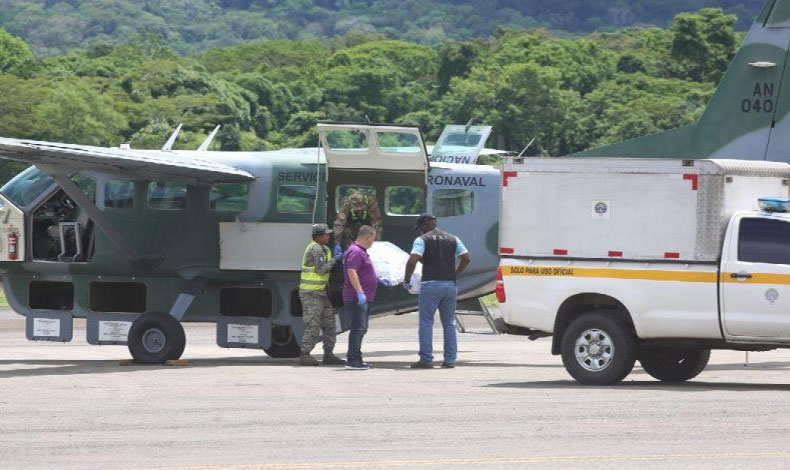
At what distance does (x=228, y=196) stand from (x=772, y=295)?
25.0 feet

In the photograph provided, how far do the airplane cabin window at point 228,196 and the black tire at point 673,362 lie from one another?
19.1 ft

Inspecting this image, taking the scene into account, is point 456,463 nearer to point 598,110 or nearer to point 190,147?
point 190,147

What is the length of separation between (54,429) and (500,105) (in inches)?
3183

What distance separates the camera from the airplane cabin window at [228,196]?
2072 centimetres

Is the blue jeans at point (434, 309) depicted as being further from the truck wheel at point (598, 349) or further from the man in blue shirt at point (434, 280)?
the truck wheel at point (598, 349)

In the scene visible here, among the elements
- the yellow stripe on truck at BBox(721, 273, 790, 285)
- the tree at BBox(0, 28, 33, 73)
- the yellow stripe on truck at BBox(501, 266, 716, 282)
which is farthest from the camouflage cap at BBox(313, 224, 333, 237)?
the tree at BBox(0, 28, 33, 73)

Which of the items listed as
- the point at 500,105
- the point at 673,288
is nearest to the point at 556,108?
the point at 500,105

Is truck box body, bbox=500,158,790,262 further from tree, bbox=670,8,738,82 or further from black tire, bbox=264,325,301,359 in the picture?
tree, bbox=670,8,738,82

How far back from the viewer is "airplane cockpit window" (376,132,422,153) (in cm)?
2009

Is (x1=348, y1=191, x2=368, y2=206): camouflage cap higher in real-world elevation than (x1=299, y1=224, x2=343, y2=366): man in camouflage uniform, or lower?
higher

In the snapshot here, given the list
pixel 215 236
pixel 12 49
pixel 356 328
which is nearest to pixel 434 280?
pixel 356 328

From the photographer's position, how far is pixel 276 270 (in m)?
20.6

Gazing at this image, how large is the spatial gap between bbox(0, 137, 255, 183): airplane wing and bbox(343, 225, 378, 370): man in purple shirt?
2.05 meters

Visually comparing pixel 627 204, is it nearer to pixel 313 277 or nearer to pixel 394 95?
pixel 313 277
